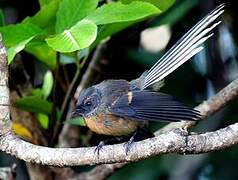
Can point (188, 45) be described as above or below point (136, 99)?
above

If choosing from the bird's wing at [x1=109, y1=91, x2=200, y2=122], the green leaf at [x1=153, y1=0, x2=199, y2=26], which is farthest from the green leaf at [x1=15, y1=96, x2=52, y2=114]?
the green leaf at [x1=153, y1=0, x2=199, y2=26]

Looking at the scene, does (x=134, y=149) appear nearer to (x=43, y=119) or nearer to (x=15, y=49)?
(x=15, y=49)

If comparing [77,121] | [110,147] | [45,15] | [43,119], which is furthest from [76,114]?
[110,147]

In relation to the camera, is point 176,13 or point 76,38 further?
point 176,13

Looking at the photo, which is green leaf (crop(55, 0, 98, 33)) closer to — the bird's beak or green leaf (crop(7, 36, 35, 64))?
green leaf (crop(7, 36, 35, 64))

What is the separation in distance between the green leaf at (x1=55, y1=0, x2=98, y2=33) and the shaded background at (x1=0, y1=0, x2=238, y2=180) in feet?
2.65

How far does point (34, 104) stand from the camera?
7.62 ft

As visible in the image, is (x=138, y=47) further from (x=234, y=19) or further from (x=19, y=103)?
(x=19, y=103)

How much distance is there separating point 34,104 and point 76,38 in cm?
65

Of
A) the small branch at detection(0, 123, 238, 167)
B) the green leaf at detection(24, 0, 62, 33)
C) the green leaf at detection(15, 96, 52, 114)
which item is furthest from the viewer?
the green leaf at detection(15, 96, 52, 114)

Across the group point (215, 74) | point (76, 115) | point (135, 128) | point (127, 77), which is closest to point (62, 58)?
point (76, 115)

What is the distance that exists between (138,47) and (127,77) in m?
0.15

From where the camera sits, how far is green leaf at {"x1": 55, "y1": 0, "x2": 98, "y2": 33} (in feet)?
6.41

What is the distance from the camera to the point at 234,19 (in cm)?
298
